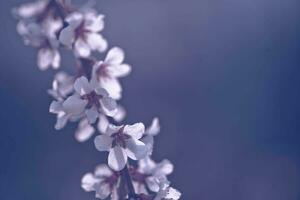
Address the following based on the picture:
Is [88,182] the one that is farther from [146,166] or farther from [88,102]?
[88,102]

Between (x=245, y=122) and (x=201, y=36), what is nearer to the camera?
(x=245, y=122)

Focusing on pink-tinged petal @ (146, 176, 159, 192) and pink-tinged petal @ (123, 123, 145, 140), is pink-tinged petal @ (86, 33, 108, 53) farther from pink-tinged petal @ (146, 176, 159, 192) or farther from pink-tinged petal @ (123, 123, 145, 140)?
pink-tinged petal @ (146, 176, 159, 192)

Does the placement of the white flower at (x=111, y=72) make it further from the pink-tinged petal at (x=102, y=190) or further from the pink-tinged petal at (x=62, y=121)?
the pink-tinged petal at (x=102, y=190)

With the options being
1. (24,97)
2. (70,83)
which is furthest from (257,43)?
(70,83)

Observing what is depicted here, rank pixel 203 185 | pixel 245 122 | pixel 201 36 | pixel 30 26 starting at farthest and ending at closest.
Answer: pixel 201 36 → pixel 245 122 → pixel 203 185 → pixel 30 26

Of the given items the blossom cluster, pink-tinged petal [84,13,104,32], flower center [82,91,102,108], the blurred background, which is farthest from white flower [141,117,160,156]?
the blurred background

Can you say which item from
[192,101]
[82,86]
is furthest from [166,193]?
[192,101]

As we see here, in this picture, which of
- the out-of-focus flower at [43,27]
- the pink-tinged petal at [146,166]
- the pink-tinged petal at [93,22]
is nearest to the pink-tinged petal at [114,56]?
the pink-tinged petal at [93,22]

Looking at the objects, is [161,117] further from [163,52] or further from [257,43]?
[257,43]
